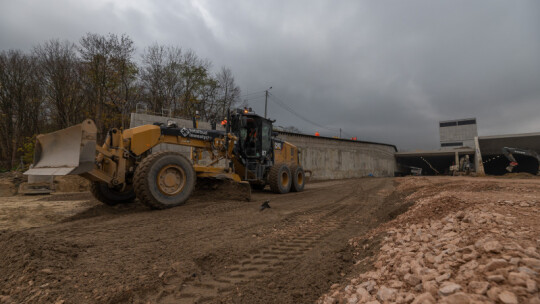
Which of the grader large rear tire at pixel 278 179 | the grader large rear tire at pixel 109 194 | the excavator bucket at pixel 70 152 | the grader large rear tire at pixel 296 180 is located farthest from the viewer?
the grader large rear tire at pixel 296 180

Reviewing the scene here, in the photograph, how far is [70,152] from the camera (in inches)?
201

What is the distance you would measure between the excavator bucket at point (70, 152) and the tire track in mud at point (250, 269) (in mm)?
3606

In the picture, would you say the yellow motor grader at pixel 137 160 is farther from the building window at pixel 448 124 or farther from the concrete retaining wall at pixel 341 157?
the building window at pixel 448 124

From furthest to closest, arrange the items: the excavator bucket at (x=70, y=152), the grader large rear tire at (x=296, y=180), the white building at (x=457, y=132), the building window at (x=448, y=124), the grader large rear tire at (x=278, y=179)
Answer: the building window at (x=448, y=124)
the white building at (x=457, y=132)
the grader large rear tire at (x=296, y=180)
the grader large rear tire at (x=278, y=179)
the excavator bucket at (x=70, y=152)

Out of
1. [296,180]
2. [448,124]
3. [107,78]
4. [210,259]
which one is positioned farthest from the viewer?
[448,124]

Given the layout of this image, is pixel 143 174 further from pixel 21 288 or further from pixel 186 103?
pixel 186 103

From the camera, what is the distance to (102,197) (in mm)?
6254

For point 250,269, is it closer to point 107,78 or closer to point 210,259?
point 210,259

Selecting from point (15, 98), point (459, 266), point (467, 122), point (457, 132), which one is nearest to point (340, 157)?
point (459, 266)

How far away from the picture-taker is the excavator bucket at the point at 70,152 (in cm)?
491

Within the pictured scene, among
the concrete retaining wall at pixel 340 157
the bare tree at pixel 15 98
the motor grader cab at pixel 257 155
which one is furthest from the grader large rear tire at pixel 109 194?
the bare tree at pixel 15 98

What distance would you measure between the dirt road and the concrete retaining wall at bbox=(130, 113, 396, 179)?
609 inches

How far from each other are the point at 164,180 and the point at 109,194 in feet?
5.22

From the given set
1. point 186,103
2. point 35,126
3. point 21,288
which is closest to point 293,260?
point 21,288
